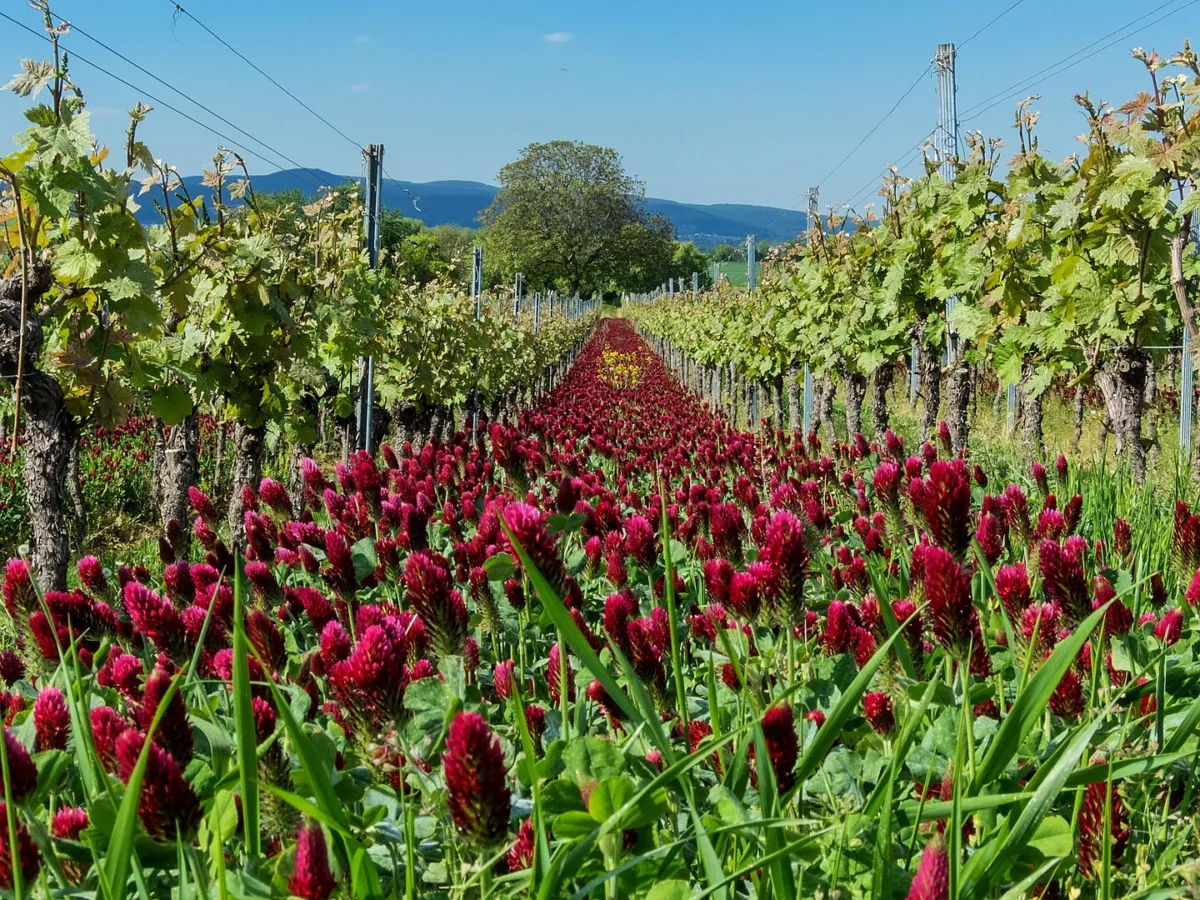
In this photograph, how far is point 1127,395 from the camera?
686 centimetres

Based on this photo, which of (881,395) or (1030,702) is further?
(881,395)

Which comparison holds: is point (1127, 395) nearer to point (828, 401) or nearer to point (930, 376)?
point (930, 376)

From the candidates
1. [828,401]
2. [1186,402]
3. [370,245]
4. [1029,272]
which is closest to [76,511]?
[370,245]

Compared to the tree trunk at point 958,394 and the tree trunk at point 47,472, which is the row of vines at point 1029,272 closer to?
the tree trunk at point 958,394

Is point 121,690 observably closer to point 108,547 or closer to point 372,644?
point 372,644

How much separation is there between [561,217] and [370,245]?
6802cm

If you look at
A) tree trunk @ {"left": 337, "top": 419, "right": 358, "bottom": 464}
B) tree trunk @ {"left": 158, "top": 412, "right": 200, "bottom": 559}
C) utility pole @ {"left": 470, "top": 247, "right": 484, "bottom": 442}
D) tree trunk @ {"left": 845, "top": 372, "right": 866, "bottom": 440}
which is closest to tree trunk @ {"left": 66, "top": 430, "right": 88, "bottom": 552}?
tree trunk @ {"left": 158, "top": 412, "right": 200, "bottom": 559}

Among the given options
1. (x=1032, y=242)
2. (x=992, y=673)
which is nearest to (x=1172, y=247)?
(x=1032, y=242)

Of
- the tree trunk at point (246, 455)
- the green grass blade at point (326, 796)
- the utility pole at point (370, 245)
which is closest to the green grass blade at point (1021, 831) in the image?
the green grass blade at point (326, 796)

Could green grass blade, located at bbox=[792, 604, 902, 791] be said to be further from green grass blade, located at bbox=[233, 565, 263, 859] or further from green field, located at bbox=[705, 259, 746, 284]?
green field, located at bbox=[705, 259, 746, 284]

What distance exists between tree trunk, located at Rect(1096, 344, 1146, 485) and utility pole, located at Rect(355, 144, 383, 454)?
17.0 feet

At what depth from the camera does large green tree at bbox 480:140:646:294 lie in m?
73.8

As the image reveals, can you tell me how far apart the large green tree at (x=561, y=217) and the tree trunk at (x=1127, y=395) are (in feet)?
221

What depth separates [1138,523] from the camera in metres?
4.02
